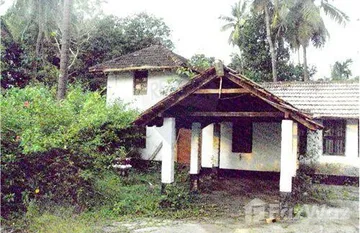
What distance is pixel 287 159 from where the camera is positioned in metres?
8.71

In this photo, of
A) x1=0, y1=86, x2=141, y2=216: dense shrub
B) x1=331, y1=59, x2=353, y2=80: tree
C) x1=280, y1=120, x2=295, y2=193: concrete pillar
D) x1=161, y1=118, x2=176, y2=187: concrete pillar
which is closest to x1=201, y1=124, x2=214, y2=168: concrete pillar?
x1=161, y1=118, x2=176, y2=187: concrete pillar

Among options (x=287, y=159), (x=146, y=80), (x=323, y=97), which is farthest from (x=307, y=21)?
(x=287, y=159)

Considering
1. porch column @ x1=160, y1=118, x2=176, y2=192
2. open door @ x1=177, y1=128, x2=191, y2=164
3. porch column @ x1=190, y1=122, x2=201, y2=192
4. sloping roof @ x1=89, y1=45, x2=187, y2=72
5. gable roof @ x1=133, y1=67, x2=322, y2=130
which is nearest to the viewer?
gable roof @ x1=133, y1=67, x2=322, y2=130

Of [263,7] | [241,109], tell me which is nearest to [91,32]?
[263,7]

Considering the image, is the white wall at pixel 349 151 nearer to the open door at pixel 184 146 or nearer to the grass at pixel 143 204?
the grass at pixel 143 204

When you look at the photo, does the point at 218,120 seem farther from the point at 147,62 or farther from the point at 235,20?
the point at 235,20

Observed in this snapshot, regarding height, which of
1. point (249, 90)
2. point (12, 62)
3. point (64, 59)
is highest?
point (12, 62)

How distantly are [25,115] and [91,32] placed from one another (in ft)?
65.2

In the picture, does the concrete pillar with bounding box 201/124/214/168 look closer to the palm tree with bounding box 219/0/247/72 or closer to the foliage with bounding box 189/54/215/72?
the foliage with bounding box 189/54/215/72

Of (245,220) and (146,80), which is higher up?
(146,80)

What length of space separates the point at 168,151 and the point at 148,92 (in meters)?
8.72

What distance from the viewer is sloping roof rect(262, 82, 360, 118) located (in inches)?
568

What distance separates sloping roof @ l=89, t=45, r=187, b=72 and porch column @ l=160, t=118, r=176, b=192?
25.7 feet

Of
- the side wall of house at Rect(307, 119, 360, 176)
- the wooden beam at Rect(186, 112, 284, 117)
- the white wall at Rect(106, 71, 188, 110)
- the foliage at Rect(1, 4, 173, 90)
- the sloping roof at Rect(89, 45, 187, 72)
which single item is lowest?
the side wall of house at Rect(307, 119, 360, 176)
